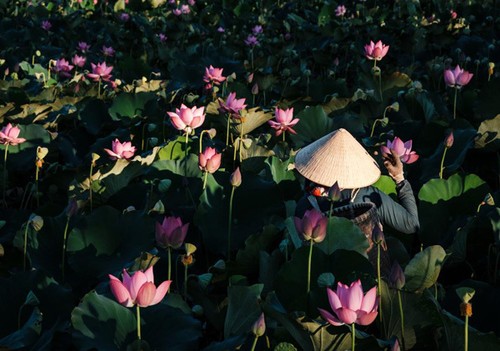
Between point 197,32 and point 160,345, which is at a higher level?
point 160,345

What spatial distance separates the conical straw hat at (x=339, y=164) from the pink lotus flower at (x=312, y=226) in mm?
471

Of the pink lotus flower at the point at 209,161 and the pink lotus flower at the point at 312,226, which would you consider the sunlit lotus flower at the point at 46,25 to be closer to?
the pink lotus flower at the point at 209,161

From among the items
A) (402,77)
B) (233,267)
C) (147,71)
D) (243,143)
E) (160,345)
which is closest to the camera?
(160,345)

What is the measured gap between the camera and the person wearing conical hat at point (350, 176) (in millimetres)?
2543

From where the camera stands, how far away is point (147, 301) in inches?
74.0

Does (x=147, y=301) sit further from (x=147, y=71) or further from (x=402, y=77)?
(x=147, y=71)

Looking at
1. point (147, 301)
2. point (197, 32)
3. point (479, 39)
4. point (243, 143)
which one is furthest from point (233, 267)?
point (197, 32)

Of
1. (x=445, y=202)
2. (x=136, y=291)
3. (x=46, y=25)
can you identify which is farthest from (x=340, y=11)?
(x=136, y=291)

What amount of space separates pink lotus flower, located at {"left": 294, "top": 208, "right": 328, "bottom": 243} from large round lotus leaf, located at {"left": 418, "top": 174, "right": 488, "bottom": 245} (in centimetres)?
96

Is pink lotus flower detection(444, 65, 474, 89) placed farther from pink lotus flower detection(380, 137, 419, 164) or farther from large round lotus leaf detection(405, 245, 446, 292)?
large round lotus leaf detection(405, 245, 446, 292)

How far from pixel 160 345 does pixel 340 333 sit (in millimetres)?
472

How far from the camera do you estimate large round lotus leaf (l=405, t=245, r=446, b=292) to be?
217 cm

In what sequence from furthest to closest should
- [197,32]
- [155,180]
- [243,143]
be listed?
1. [197,32]
2. [243,143]
3. [155,180]

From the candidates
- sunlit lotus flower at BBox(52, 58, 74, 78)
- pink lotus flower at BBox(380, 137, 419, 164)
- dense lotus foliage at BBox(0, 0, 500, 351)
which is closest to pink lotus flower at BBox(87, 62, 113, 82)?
dense lotus foliage at BBox(0, 0, 500, 351)
